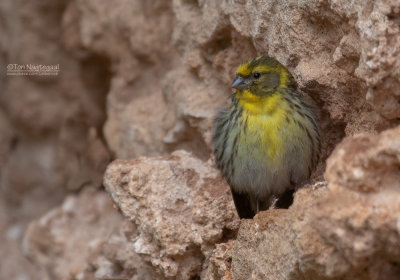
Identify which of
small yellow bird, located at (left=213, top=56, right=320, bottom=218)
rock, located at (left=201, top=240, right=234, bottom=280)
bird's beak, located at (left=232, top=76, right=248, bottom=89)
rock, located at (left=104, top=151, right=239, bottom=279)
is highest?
bird's beak, located at (left=232, top=76, right=248, bottom=89)

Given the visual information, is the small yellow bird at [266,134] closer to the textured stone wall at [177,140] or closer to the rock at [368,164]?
the textured stone wall at [177,140]

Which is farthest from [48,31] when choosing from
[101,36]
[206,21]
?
[206,21]

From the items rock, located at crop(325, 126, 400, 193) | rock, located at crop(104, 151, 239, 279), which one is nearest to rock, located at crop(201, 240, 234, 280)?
rock, located at crop(104, 151, 239, 279)

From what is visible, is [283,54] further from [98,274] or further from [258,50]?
[98,274]

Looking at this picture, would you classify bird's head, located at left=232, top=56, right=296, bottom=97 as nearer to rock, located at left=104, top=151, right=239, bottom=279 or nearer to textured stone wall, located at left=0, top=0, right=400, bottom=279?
textured stone wall, located at left=0, top=0, right=400, bottom=279

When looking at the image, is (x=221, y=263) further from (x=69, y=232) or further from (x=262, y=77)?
(x=69, y=232)

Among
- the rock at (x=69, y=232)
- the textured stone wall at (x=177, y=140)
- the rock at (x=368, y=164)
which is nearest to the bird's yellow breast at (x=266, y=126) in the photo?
the textured stone wall at (x=177, y=140)
